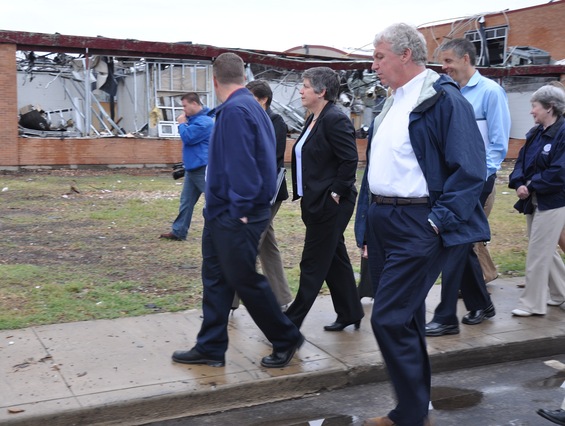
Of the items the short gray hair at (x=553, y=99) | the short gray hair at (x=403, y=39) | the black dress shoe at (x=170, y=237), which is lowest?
the black dress shoe at (x=170, y=237)

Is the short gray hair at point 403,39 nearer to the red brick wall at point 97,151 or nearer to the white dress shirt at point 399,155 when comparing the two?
the white dress shirt at point 399,155

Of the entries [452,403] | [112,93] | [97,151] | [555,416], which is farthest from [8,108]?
[555,416]

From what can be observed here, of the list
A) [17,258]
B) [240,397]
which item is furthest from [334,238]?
[17,258]

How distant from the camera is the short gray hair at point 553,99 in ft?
19.8

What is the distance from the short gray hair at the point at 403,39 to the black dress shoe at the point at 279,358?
210 cm

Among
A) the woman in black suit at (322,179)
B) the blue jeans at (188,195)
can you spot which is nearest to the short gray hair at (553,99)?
the woman in black suit at (322,179)

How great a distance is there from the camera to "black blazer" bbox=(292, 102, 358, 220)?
5.25m

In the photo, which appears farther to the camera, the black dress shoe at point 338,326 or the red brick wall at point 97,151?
the red brick wall at point 97,151

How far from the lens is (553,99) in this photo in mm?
6043

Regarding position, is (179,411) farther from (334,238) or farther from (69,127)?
(69,127)

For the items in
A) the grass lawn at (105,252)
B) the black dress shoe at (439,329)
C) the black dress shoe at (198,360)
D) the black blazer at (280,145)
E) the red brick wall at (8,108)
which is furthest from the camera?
the red brick wall at (8,108)

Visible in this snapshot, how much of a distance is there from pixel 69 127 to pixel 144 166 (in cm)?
258

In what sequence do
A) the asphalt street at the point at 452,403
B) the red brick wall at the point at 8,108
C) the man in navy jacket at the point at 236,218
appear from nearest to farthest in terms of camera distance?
the asphalt street at the point at 452,403 < the man in navy jacket at the point at 236,218 < the red brick wall at the point at 8,108

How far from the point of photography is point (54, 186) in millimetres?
16094
